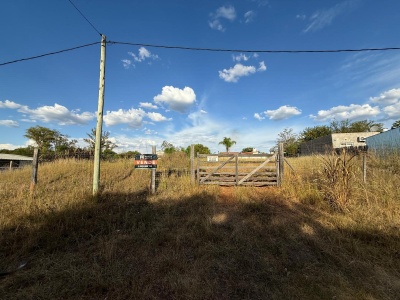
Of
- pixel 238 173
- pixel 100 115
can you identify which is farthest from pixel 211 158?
pixel 100 115

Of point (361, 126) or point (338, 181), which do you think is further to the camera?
point (361, 126)

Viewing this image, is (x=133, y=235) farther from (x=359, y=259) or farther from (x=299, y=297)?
(x=359, y=259)

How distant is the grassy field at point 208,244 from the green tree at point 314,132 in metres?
49.4

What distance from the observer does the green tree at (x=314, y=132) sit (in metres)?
50.0

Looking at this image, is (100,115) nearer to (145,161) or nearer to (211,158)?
(145,161)

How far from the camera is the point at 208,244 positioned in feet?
13.0

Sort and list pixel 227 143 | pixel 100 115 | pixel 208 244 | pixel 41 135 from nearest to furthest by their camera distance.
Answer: pixel 208 244
pixel 100 115
pixel 41 135
pixel 227 143

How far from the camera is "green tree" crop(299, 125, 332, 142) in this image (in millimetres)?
49975

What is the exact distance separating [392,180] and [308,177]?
2.72 meters

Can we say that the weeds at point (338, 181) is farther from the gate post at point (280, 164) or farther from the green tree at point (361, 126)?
the green tree at point (361, 126)

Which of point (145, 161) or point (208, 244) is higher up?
point (145, 161)

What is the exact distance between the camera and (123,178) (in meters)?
9.69

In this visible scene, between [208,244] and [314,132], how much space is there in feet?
182

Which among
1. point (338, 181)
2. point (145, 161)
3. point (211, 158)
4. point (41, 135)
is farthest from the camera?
point (41, 135)
